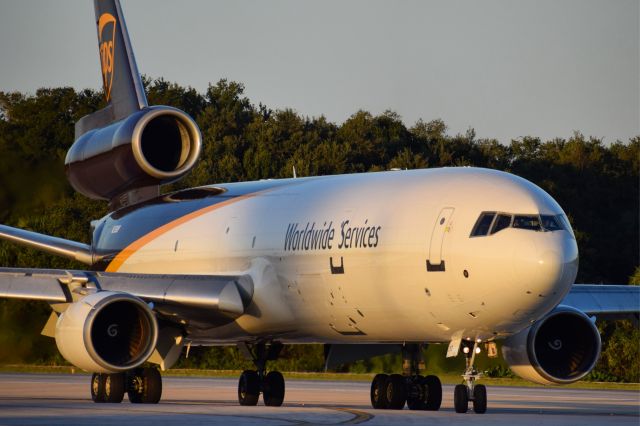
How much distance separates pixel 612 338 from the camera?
3641 centimetres

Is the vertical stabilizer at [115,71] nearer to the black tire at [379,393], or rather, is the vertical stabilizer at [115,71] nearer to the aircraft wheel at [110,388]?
the aircraft wheel at [110,388]

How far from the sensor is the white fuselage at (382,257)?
18562 millimetres

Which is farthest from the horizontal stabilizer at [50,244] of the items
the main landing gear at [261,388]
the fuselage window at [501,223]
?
the fuselage window at [501,223]

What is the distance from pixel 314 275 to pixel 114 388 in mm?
4027

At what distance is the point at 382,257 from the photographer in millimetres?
20297

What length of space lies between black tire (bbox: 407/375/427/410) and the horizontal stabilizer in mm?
8577

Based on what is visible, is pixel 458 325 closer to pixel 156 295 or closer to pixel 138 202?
pixel 156 295

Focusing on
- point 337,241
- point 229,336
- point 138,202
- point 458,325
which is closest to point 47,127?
point 138,202

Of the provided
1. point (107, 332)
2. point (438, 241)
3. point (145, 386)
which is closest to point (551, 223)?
point (438, 241)

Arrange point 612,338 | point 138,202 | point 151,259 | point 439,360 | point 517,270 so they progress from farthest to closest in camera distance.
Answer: point 612,338
point 439,360
point 138,202
point 151,259
point 517,270

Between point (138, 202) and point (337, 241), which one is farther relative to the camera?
point (138, 202)

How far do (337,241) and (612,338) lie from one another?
17.0 meters

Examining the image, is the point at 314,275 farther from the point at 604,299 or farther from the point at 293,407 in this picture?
the point at 604,299

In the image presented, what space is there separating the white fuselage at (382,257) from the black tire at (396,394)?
2.72ft
